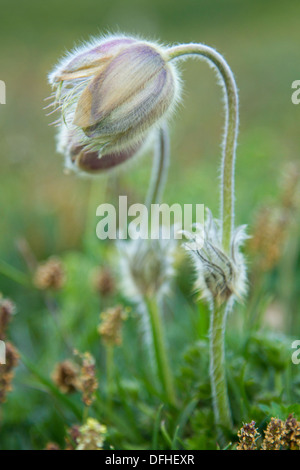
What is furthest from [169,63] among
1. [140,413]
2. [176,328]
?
[176,328]

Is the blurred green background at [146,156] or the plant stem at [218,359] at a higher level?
the blurred green background at [146,156]

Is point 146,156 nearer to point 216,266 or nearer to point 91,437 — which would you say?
point 216,266

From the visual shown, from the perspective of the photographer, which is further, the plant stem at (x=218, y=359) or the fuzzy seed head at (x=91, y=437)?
the plant stem at (x=218, y=359)

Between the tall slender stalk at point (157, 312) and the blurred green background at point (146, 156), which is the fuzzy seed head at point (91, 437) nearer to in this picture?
the tall slender stalk at point (157, 312)

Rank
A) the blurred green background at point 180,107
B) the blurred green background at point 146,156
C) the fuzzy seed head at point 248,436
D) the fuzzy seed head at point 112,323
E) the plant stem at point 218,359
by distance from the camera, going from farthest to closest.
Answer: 1. the blurred green background at point 180,107
2. the blurred green background at point 146,156
3. the fuzzy seed head at point 112,323
4. the plant stem at point 218,359
5. the fuzzy seed head at point 248,436

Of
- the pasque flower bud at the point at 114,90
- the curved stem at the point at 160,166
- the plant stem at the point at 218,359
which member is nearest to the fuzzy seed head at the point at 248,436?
the plant stem at the point at 218,359

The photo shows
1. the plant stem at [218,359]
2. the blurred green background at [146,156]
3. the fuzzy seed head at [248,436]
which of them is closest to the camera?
the fuzzy seed head at [248,436]

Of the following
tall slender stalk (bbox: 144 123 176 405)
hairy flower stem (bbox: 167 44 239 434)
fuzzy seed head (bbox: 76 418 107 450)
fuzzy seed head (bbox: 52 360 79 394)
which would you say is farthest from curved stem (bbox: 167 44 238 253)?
fuzzy seed head (bbox: 52 360 79 394)
